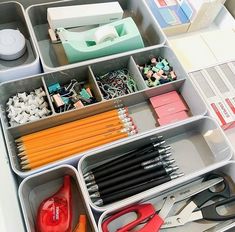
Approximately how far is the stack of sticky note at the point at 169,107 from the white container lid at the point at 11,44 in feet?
1.03

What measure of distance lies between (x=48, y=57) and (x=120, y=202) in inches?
15.1

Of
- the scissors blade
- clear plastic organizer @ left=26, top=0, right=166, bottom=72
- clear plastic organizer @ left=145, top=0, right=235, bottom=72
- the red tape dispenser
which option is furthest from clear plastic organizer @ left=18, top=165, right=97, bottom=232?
clear plastic organizer @ left=145, top=0, right=235, bottom=72

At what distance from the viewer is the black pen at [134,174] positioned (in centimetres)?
→ 55

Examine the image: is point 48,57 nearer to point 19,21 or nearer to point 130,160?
point 19,21

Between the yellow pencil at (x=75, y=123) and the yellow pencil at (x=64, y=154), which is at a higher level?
the yellow pencil at (x=75, y=123)

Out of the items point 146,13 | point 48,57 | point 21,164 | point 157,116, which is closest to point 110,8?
point 146,13

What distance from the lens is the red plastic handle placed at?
0.53m

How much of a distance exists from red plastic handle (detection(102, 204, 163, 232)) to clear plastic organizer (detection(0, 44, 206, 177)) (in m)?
0.12

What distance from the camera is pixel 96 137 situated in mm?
600

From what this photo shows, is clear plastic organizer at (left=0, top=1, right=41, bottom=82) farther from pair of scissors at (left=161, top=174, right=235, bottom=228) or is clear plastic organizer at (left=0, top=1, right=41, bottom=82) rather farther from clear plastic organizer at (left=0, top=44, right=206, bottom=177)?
pair of scissors at (left=161, top=174, right=235, bottom=228)

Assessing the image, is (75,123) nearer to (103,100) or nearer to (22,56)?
(103,100)

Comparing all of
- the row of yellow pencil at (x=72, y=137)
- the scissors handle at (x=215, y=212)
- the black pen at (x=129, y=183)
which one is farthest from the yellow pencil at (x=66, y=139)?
the scissors handle at (x=215, y=212)

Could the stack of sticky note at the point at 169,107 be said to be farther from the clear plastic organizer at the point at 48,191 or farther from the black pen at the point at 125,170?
the clear plastic organizer at the point at 48,191

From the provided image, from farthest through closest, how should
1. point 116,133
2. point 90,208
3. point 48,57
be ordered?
point 48,57 < point 116,133 < point 90,208
